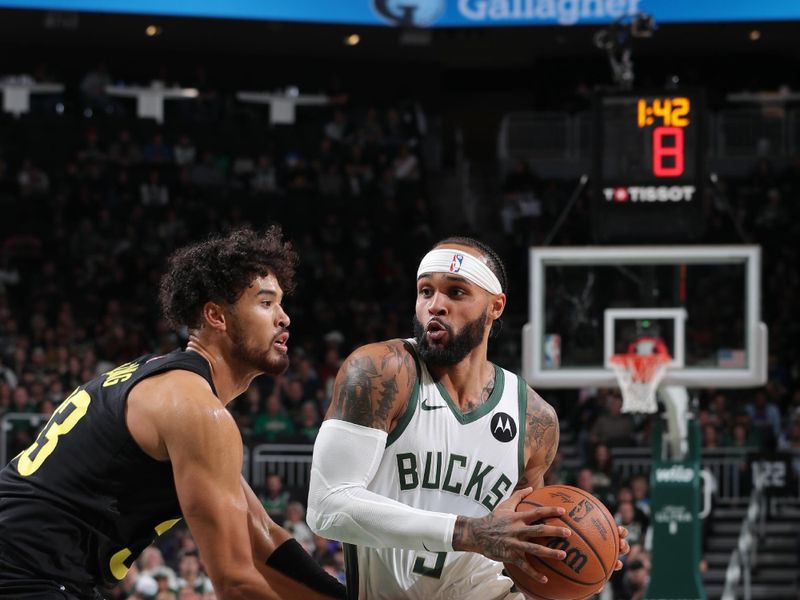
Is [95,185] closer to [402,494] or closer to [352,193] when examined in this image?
[352,193]

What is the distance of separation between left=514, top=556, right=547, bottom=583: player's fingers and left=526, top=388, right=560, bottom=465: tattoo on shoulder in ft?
2.28

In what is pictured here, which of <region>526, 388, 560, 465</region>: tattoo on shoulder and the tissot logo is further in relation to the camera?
the tissot logo

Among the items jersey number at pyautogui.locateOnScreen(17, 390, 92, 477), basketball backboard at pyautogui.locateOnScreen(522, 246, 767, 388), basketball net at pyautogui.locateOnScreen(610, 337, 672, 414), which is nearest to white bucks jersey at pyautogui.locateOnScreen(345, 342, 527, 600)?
jersey number at pyautogui.locateOnScreen(17, 390, 92, 477)

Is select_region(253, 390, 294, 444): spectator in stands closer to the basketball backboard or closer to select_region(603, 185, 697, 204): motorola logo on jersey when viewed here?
the basketball backboard

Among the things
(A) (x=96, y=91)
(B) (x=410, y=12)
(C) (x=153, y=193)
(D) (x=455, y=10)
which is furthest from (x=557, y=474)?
(A) (x=96, y=91)

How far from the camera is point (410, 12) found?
18297 mm

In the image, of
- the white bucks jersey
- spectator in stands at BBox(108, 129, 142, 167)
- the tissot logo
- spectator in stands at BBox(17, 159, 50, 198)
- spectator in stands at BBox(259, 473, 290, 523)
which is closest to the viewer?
the white bucks jersey

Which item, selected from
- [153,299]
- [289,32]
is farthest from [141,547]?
[289,32]

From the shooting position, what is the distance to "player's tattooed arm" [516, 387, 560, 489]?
5004mm

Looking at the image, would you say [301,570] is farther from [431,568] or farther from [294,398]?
[294,398]

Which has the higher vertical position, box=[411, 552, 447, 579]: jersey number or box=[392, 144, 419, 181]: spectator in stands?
box=[392, 144, 419, 181]: spectator in stands

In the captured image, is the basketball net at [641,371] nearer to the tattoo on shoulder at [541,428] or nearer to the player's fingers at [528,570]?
the tattoo on shoulder at [541,428]

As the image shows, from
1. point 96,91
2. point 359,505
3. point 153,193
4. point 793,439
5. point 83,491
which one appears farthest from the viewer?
point 96,91

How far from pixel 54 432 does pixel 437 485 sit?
133cm
